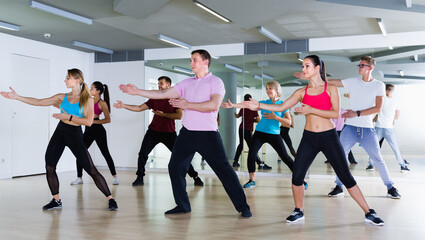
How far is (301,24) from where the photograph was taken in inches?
275

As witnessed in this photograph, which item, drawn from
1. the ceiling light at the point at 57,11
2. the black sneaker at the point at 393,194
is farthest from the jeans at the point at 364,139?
the ceiling light at the point at 57,11

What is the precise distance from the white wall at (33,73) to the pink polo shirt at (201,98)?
4846 millimetres

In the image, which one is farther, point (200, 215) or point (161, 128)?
point (161, 128)

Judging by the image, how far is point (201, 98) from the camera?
420cm

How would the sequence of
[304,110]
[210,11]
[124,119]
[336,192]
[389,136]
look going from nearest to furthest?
[304,110], [336,192], [210,11], [389,136], [124,119]

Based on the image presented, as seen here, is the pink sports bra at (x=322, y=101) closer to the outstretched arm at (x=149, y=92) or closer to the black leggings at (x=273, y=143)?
the outstretched arm at (x=149, y=92)

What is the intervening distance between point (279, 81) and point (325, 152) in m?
4.38

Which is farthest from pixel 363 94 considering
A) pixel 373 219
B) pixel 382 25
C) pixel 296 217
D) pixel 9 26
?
pixel 9 26

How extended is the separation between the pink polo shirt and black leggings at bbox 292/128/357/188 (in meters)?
0.85

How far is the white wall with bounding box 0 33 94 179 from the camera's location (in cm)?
778

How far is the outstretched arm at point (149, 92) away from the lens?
3.77 meters

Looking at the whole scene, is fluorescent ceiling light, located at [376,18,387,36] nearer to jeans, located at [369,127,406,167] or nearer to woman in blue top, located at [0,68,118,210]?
jeans, located at [369,127,406,167]

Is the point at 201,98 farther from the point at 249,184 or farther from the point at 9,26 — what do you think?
the point at 9,26

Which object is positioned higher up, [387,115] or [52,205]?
[387,115]
